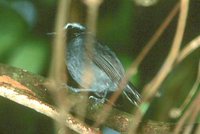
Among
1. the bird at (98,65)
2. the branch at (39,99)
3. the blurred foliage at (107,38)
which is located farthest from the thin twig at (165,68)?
the bird at (98,65)

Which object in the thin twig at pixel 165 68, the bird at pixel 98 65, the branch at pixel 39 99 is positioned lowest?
the bird at pixel 98 65

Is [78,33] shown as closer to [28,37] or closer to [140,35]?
[140,35]

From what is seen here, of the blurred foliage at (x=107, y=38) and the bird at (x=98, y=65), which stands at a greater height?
the blurred foliage at (x=107, y=38)

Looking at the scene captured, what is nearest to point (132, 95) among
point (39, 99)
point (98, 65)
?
point (98, 65)

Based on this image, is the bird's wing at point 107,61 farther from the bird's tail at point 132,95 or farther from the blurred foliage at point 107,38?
the blurred foliage at point 107,38

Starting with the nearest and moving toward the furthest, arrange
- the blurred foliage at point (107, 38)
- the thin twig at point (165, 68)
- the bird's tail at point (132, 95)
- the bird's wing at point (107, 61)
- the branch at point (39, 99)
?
the thin twig at point (165, 68), the branch at point (39, 99), the blurred foliage at point (107, 38), the bird's tail at point (132, 95), the bird's wing at point (107, 61)

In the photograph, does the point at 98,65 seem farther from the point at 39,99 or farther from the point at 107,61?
the point at 39,99

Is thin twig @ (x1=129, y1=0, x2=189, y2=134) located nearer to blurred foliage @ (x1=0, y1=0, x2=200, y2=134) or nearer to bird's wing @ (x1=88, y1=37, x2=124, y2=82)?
blurred foliage @ (x1=0, y1=0, x2=200, y2=134)
